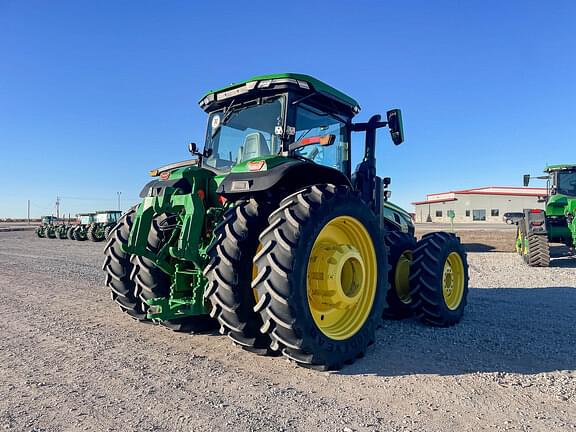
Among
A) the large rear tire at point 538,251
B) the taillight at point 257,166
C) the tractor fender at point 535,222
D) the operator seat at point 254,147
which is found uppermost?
the operator seat at point 254,147

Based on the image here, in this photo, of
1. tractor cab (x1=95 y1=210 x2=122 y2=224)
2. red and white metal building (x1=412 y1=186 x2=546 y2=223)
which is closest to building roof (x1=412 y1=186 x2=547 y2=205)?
red and white metal building (x1=412 y1=186 x2=546 y2=223)

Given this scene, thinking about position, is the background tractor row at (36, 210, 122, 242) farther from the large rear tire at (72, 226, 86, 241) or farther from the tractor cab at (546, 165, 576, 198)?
the tractor cab at (546, 165, 576, 198)

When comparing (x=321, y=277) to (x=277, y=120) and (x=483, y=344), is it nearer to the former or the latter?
(x=277, y=120)

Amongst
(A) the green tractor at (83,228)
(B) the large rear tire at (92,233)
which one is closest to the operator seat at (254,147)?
(B) the large rear tire at (92,233)

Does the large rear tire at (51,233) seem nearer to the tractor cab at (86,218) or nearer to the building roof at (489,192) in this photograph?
the tractor cab at (86,218)

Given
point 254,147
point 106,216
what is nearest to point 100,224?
point 106,216

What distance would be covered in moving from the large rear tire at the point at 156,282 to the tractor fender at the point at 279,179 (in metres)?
1.02

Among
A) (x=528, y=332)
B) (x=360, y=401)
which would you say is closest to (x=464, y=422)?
(x=360, y=401)

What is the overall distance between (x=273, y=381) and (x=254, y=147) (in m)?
2.43

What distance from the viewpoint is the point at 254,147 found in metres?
4.52

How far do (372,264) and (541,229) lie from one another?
32.1 ft

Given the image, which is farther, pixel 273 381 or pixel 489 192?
pixel 489 192

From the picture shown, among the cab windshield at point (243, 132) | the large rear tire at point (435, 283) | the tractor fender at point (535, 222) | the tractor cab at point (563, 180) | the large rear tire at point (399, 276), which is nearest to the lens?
the cab windshield at point (243, 132)

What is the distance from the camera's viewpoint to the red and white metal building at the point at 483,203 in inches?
2136
